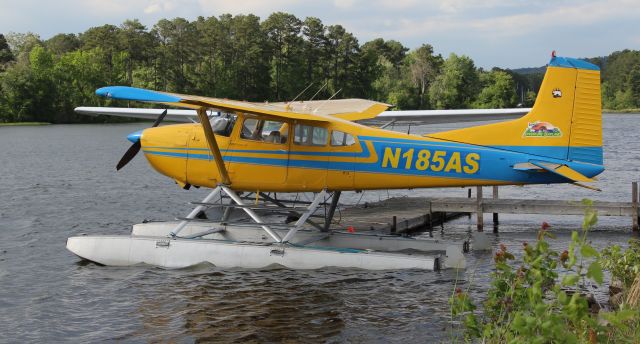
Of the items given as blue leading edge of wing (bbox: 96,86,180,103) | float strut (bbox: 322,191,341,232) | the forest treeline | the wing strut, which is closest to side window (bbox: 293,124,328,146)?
float strut (bbox: 322,191,341,232)

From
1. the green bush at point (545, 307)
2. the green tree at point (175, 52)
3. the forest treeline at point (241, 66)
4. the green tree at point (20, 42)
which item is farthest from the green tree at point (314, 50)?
the green bush at point (545, 307)

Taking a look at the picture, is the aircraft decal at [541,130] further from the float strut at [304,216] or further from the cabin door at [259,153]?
the cabin door at [259,153]

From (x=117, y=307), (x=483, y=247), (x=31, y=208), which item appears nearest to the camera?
(x=117, y=307)

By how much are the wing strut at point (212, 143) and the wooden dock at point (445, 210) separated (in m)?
3.98

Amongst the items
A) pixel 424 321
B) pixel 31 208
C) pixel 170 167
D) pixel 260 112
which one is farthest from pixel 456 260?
pixel 31 208

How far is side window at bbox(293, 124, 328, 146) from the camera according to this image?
1093 centimetres

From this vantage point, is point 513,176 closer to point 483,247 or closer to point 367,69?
point 483,247

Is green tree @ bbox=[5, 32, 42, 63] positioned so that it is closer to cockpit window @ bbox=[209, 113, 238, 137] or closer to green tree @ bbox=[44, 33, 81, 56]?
green tree @ bbox=[44, 33, 81, 56]

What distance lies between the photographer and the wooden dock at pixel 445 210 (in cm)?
1488

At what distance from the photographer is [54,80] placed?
82.8m

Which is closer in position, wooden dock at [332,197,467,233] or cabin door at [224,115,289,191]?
cabin door at [224,115,289,191]

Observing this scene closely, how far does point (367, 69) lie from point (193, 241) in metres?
89.6

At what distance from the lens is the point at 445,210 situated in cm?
1611

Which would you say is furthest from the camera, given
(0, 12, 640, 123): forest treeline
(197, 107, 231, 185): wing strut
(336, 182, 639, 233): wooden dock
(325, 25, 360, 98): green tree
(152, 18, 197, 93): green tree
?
(325, 25, 360, 98): green tree
